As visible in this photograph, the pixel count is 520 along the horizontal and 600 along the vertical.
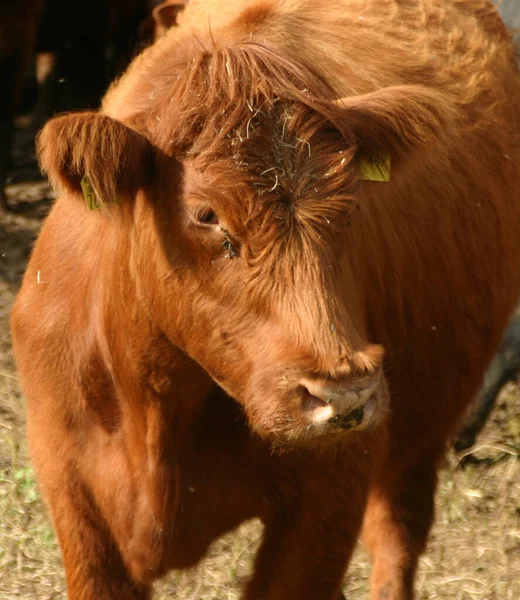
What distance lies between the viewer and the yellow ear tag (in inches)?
138

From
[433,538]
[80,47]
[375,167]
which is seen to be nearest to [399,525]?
[433,538]

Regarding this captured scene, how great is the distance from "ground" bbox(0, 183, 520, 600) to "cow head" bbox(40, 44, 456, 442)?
2.24 m

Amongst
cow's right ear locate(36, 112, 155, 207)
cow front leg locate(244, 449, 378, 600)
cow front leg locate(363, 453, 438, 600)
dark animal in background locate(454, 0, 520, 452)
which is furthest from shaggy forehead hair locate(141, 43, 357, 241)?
dark animal in background locate(454, 0, 520, 452)

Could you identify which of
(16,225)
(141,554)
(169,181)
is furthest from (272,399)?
(16,225)

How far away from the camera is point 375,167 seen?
3545 mm

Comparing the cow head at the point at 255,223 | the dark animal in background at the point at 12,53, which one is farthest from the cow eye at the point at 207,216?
the dark animal in background at the point at 12,53

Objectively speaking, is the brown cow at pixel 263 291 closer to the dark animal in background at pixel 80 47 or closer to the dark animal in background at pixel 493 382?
the dark animal in background at pixel 493 382

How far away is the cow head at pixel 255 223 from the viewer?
3109mm

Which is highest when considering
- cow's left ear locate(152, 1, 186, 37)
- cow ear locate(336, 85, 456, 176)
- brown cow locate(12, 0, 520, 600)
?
cow ear locate(336, 85, 456, 176)

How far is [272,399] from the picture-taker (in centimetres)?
316

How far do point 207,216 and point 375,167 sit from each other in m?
0.57

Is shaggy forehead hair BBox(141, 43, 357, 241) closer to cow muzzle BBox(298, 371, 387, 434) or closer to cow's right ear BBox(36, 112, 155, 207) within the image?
cow's right ear BBox(36, 112, 155, 207)

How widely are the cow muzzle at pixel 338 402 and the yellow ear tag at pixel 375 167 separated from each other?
2.23 feet

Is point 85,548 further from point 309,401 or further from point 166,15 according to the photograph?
point 166,15
